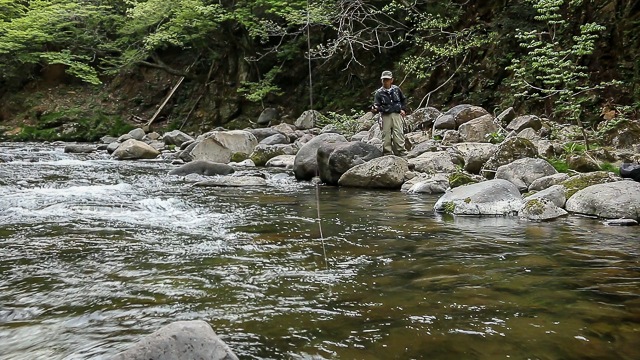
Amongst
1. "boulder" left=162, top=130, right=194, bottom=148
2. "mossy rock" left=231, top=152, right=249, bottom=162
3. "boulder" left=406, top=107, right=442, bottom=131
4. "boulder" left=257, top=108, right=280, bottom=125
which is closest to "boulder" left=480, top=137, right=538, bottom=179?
"boulder" left=406, top=107, right=442, bottom=131

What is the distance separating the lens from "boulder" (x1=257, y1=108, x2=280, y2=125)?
68.7 ft

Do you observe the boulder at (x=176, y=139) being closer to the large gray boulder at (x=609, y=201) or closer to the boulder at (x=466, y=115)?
the boulder at (x=466, y=115)

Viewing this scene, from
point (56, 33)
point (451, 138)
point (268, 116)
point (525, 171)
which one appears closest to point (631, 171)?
point (525, 171)

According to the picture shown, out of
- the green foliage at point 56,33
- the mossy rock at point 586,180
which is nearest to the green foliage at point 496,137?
the mossy rock at point 586,180

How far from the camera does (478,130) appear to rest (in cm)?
1080

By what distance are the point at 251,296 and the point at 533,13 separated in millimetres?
12555

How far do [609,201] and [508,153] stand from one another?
2345 mm

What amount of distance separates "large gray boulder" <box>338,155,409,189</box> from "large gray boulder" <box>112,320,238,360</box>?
20.3 feet

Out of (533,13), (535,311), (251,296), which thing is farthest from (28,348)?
(533,13)

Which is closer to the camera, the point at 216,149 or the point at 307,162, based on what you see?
the point at 307,162

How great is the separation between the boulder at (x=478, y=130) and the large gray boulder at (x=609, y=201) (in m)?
4.98

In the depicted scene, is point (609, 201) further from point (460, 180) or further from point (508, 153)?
point (508, 153)

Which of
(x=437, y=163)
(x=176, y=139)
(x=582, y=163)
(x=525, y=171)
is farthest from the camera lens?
(x=176, y=139)

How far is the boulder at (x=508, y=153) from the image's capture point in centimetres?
766
